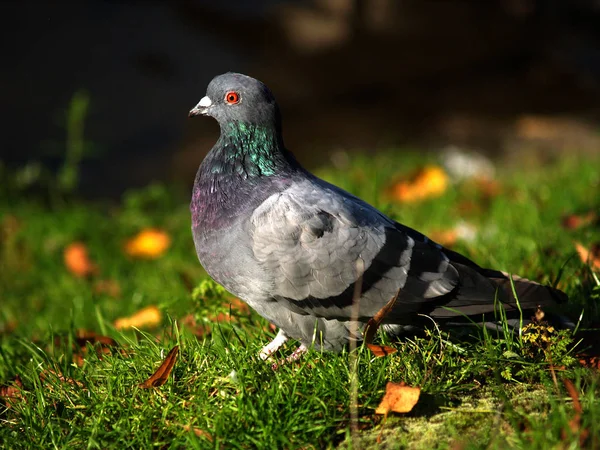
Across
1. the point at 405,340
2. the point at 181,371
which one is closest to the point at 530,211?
the point at 405,340

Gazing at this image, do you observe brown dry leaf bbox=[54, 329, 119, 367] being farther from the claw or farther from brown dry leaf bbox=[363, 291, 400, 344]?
brown dry leaf bbox=[363, 291, 400, 344]

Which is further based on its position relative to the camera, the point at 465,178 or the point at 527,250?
the point at 465,178

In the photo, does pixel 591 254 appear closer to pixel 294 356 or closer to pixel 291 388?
pixel 294 356

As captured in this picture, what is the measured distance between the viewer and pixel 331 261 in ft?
8.59

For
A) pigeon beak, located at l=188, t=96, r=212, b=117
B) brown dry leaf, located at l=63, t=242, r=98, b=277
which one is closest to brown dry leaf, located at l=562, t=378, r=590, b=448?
pigeon beak, located at l=188, t=96, r=212, b=117

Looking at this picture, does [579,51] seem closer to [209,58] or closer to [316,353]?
[209,58]

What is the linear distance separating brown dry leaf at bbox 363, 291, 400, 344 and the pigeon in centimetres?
7

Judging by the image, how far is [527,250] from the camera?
12.5ft

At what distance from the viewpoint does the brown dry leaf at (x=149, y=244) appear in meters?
4.93

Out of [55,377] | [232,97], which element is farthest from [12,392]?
[232,97]

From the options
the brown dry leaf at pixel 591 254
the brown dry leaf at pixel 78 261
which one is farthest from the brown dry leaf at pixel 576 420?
the brown dry leaf at pixel 78 261

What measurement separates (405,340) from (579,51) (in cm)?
501

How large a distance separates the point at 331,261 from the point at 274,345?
0.44 m

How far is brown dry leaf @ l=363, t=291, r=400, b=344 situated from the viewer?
99.2 inches
